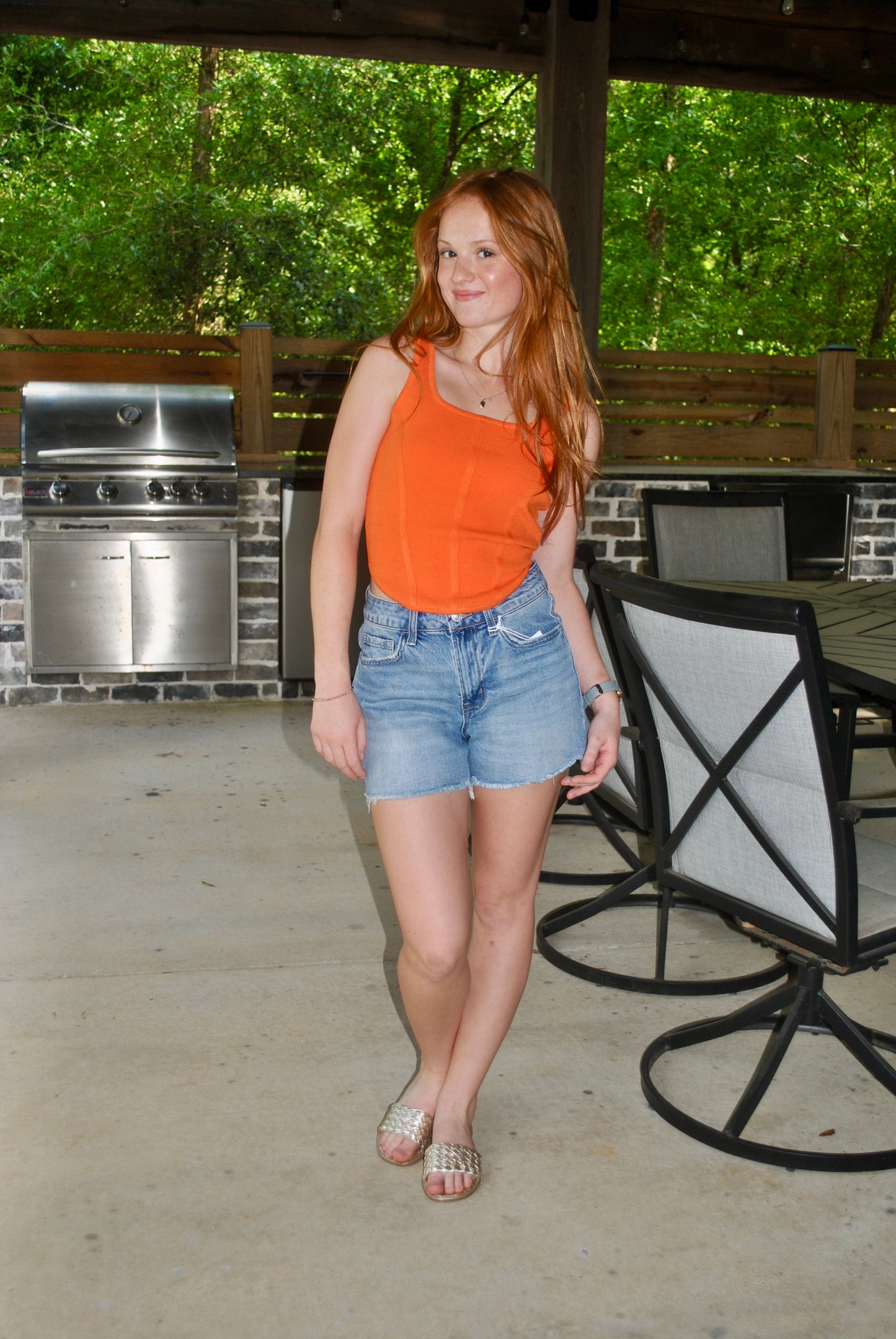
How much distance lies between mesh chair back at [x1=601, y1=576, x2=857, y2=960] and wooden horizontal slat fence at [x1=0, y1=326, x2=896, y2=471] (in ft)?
12.3

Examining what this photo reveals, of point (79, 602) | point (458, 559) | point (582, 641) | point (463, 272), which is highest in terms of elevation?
point (463, 272)

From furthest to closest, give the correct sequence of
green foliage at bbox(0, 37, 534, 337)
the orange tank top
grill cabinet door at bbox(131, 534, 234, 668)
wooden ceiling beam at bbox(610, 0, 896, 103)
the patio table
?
green foliage at bbox(0, 37, 534, 337)
wooden ceiling beam at bbox(610, 0, 896, 103)
grill cabinet door at bbox(131, 534, 234, 668)
the patio table
the orange tank top

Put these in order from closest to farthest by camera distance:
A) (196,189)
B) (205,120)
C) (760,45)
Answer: (760,45)
(196,189)
(205,120)

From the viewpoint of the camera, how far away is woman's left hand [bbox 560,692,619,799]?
6.67 feet

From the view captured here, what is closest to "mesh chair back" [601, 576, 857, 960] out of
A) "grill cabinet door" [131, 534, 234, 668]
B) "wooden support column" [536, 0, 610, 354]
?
"grill cabinet door" [131, 534, 234, 668]

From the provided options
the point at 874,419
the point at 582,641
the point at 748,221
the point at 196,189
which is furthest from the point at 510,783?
the point at 748,221

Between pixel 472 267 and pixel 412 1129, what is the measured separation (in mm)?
1344

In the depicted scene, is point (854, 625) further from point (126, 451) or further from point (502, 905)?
point (126, 451)

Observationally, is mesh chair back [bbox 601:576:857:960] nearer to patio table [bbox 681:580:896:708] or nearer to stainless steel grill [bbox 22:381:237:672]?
patio table [bbox 681:580:896:708]

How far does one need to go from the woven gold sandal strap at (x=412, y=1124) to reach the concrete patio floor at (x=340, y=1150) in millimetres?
57

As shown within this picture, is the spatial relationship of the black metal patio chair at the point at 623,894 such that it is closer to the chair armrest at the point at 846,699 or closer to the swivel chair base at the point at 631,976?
the swivel chair base at the point at 631,976

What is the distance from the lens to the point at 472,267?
5.92 ft

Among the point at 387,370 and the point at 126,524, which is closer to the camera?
the point at 387,370

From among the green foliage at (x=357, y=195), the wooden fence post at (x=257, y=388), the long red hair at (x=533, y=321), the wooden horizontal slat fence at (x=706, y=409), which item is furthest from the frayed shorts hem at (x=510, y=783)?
the green foliage at (x=357, y=195)
